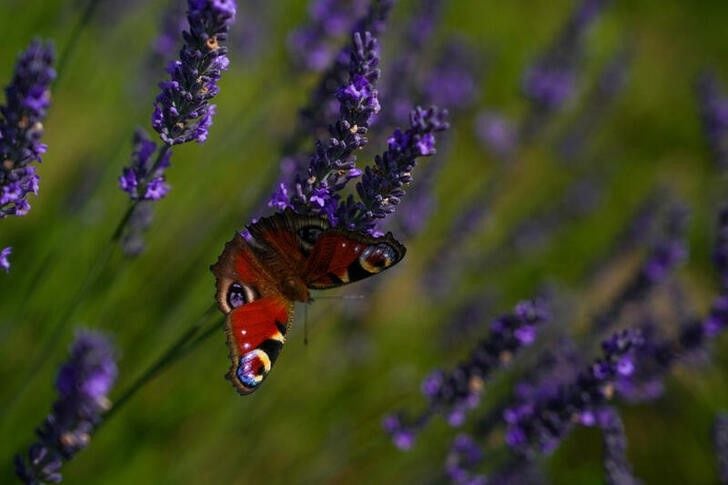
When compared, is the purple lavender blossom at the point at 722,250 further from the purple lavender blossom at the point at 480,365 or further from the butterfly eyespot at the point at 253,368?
the butterfly eyespot at the point at 253,368

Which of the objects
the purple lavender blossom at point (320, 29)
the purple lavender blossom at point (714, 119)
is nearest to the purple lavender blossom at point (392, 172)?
the purple lavender blossom at point (320, 29)

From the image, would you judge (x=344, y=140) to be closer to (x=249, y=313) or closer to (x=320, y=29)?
(x=249, y=313)

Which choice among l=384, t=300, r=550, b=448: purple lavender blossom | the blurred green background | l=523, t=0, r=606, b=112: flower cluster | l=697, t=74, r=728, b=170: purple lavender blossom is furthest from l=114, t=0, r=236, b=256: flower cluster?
l=697, t=74, r=728, b=170: purple lavender blossom

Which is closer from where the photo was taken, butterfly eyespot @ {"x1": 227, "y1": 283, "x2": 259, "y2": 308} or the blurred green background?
butterfly eyespot @ {"x1": 227, "y1": 283, "x2": 259, "y2": 308}

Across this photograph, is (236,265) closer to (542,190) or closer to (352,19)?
(352,19)

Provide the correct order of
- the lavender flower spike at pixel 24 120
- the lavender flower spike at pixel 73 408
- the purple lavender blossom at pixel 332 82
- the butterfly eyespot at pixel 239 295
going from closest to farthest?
the lavender flower spike at pixel 24 120
the lavender flower spike at pixel 73 408
the butterfly eyespot at pixel 239 295
the purple lavender blossom at pixel 332 82

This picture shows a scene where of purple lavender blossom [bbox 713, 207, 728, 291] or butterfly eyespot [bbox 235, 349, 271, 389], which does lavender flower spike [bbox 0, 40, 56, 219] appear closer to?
butterfly eyespot [bbox 235, 349, 271, 389]
